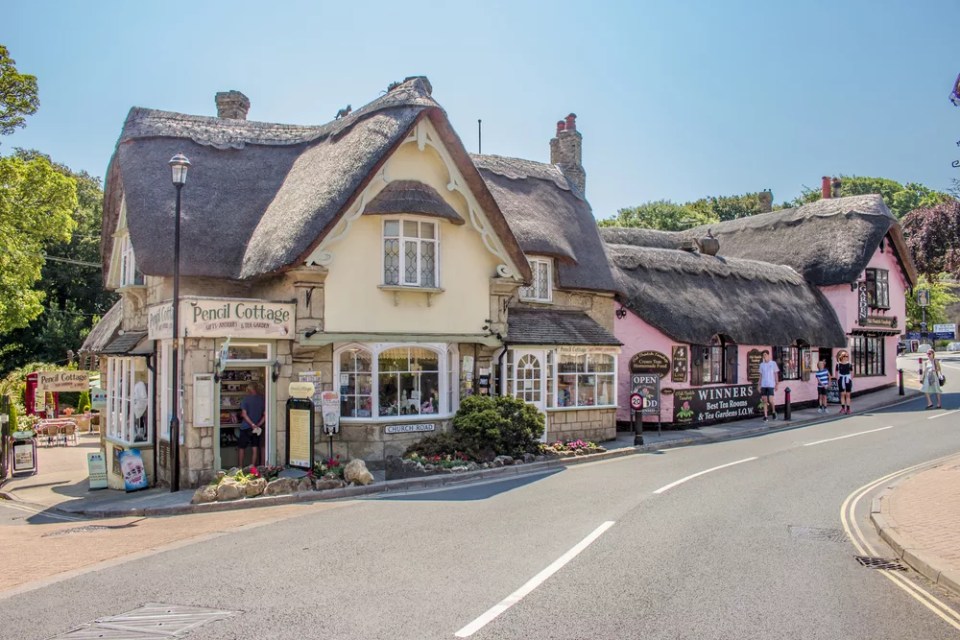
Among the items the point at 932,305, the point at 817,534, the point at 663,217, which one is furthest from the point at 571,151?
the point at 932,305

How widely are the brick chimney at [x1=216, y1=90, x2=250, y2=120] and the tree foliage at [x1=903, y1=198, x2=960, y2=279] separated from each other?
24979 millimetres

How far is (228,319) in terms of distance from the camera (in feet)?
50.0

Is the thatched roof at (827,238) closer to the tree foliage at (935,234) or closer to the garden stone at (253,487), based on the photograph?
the tree foliage at (935,234)

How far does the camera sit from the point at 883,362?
1412 inches

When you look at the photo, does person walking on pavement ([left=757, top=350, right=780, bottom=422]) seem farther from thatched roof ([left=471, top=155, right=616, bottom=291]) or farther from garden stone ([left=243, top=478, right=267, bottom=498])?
garden stone ([left=243, top=478, right=267, bottom=498])

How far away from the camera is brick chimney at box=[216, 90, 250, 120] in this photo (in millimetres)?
23656

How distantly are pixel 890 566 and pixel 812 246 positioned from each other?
94.3ft

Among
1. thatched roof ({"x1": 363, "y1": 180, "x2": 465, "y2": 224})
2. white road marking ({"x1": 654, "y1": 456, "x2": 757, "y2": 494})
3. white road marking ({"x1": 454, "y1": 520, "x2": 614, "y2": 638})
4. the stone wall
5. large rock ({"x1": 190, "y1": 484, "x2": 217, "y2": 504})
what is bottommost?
large rock ({"x1": 190, "y1": 484, "x2": 217, "y2": 504})

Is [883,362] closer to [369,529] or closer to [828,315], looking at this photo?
[828,315]

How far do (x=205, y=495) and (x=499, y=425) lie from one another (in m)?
6.14

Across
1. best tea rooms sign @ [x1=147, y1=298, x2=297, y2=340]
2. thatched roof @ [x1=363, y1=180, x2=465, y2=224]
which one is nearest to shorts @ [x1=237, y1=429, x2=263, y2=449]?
best tea rooms sign @ [x1=147, y1=298, x2=297, y2=340]

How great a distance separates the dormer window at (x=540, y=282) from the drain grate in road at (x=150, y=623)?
15.9 m

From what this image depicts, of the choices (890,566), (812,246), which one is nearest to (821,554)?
(890,566)

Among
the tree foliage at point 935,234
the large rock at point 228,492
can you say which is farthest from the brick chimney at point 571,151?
the large rock at point 228,492
